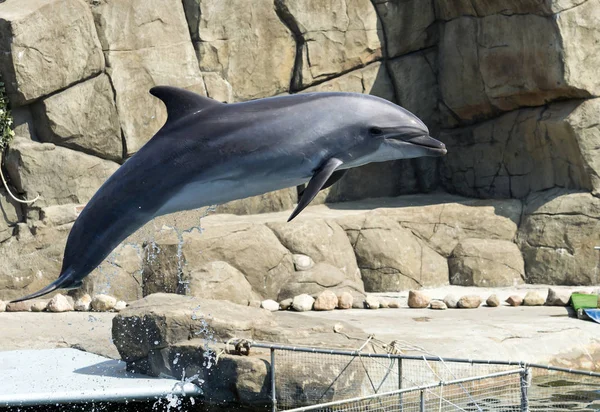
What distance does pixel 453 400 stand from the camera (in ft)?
24.8

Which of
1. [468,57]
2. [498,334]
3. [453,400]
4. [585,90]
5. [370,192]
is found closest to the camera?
[453,400]

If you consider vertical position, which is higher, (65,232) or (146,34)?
(146,34)

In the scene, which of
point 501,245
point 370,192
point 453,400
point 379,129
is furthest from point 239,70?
point 379,129

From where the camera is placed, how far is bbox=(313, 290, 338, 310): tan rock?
11.7 metres

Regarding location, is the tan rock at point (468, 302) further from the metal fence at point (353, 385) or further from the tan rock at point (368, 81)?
the tan rock at point (368, 81)

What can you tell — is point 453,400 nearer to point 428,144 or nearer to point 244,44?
point 428,144

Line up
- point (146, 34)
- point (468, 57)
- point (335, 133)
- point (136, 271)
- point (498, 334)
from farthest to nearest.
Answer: point (468, 57) < point (146, 34) < point (136, 271) < point (498, 334) < point (335, 133)

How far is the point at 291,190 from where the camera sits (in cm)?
1580

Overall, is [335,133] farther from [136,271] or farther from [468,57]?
[468,57]

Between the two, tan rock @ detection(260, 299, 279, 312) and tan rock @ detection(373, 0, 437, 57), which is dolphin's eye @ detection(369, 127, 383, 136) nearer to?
tan rock @ detection(260, 299, 279, 312)

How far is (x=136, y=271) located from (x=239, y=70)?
474cm

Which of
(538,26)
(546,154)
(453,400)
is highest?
(538,26)

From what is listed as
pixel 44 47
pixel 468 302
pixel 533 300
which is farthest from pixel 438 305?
pixel 44 47

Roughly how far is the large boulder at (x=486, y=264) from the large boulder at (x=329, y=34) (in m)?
4.25
